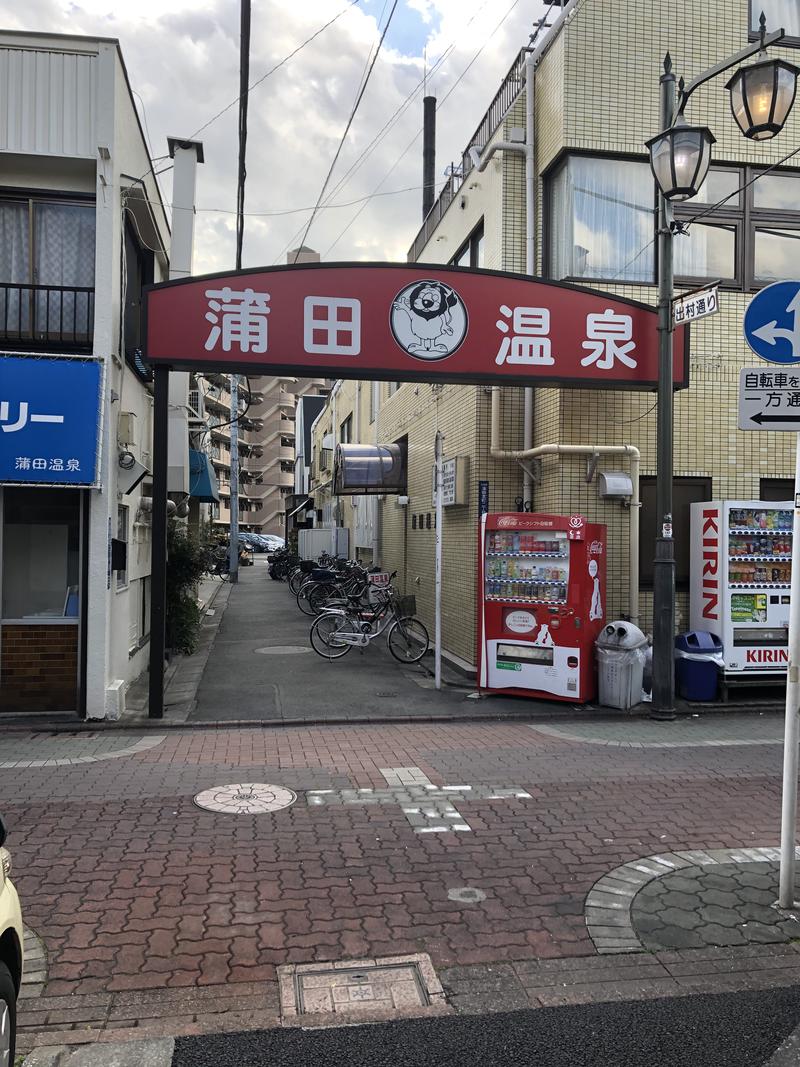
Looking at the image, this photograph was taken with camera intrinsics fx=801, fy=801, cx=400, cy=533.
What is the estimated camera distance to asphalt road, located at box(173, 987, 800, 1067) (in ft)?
10.4

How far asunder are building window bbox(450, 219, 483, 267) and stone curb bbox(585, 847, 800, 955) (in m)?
9.88

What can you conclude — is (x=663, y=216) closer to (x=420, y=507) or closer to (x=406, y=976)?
(x=420, y=507)

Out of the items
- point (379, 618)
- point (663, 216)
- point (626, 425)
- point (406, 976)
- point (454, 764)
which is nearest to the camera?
point (406, 976)

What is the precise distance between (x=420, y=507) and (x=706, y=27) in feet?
29.7

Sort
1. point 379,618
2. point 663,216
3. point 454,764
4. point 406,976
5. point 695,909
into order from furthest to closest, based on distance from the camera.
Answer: point 379,618
point 663,216
point 454,764
point 695,909
point 406,976

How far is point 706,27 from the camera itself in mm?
11406

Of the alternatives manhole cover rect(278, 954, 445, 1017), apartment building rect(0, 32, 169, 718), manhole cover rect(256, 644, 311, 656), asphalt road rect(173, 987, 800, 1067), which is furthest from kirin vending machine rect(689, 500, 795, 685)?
manhole cover rect(278, 954, 445, 1017)

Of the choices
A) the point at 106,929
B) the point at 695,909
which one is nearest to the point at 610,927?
the point at 695,909

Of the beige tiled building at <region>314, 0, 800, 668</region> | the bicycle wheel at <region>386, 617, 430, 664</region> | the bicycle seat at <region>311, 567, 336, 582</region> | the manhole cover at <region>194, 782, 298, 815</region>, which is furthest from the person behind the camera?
the bicycle seat at <region>311, 567, 336, 582</region>

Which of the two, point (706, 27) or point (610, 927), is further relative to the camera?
point (706, 27)

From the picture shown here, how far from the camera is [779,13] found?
1167cm

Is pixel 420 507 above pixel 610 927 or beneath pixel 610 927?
above

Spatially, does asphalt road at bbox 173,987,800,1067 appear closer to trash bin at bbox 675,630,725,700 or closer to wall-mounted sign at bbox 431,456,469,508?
trash bin at bbox 675,630,725,700

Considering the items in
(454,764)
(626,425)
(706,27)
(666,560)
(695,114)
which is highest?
(706,27)
